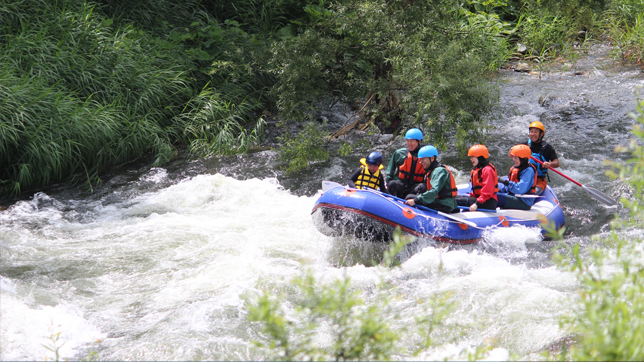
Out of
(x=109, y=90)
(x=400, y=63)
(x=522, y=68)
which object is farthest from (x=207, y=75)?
(x=522, y=68)

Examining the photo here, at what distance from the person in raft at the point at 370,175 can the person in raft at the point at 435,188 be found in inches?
17.6

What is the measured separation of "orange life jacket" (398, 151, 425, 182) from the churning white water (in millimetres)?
949

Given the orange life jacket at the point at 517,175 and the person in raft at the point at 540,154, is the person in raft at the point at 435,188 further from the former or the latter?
the person in raft at the point at 540,154

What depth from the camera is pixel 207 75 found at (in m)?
9.39

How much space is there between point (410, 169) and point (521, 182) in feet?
3.96

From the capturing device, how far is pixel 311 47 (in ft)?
25.5

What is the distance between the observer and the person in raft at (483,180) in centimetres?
538

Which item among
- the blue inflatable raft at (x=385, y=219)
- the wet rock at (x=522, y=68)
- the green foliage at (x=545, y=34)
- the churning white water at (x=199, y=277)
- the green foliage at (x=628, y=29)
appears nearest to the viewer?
the churning white water at (x=199, y=277)

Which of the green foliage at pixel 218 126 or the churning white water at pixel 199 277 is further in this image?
the green foliage at pixel 218 126

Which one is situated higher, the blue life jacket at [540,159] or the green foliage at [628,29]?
the green foliage at [628,29]

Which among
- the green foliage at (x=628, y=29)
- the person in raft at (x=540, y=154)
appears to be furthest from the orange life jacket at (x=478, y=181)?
the green foliage at (x=628, y=29)

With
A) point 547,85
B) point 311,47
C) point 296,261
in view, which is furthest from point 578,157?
point 296,261

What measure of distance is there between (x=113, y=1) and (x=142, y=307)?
7182 mm

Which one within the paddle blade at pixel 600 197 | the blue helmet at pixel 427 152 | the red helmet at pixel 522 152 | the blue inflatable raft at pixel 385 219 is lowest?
the paddle blade at pixel 600 197
